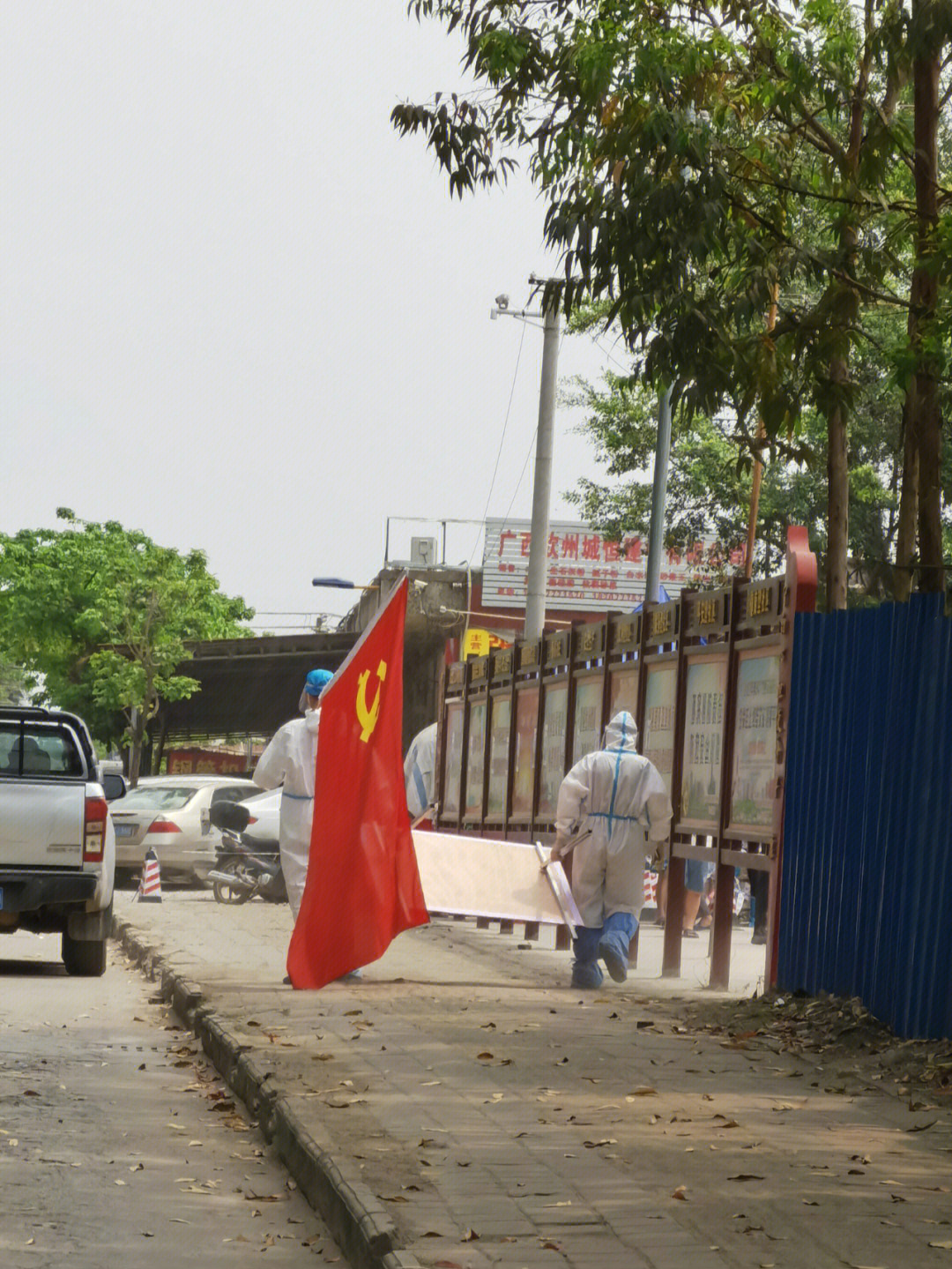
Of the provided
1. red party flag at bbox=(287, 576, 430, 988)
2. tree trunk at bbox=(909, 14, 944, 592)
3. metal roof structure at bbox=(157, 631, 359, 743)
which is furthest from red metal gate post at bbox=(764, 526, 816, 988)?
metal roof structure at bbox=(157, 631, 359, 743)

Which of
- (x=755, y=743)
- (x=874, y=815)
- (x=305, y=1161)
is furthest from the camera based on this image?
(x=755, y=743)

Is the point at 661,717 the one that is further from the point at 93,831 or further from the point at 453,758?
the point at 453,758

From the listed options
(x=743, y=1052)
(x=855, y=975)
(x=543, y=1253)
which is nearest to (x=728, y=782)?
(x=855, y=975)

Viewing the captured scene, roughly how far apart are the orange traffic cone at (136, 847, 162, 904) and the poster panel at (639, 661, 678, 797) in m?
8.45

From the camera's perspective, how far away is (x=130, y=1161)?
6.73 metres

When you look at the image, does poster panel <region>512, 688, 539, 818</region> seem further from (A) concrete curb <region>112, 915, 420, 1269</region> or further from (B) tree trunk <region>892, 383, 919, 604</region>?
(A) concrete curb <region>112, 915, 420, 1269</region>

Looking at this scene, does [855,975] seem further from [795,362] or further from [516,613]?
[516,613]

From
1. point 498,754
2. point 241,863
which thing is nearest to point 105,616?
point 241,863

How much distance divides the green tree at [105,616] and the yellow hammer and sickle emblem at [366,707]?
42.8 meters

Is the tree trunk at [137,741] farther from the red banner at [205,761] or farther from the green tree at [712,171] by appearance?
the green tree at [712,171]

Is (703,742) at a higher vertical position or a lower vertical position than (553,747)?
higher

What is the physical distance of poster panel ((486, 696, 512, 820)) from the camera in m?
19.5

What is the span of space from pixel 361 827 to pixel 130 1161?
4604 mm

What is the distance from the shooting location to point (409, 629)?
48500 millimetres
